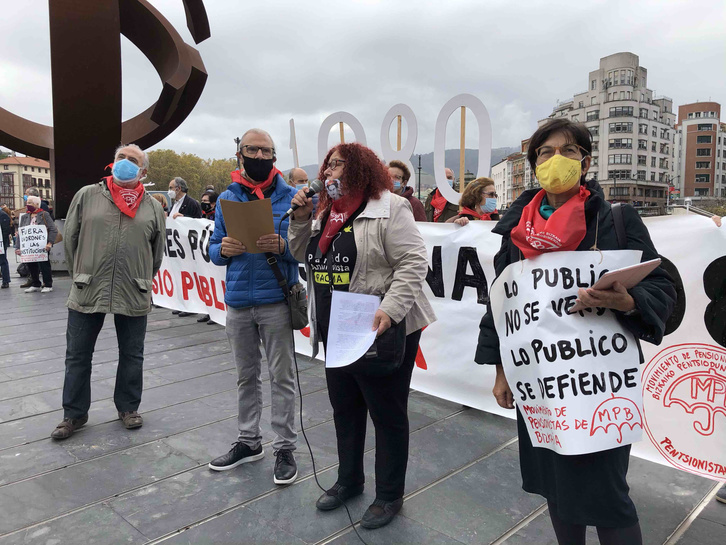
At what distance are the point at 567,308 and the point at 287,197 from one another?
201cm

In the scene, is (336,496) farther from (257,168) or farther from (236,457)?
(257,168)

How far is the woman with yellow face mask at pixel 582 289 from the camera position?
173cm

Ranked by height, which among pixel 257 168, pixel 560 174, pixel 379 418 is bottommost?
pixel 379 418

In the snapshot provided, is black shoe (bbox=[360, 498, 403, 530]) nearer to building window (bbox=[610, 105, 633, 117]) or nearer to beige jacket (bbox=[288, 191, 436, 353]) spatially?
beige jacket (bbox=[288, 191, 436, 353])

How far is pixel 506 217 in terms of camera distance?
2.03 meters

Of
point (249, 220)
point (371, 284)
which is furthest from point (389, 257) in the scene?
point (249, 220)

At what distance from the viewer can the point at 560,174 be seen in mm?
1812

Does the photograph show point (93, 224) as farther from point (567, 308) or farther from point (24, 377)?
point (567, 308)

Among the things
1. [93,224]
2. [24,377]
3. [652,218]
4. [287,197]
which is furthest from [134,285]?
[652,218]

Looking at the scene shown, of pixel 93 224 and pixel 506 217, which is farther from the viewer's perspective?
pixel 93 224

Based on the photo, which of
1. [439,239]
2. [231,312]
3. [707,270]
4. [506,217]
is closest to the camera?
[506,217]

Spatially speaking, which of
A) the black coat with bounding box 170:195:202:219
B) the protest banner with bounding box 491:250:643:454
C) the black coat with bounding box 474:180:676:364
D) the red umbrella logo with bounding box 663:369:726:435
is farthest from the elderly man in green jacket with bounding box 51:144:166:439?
the black coat with bounding box 170:195:202:219

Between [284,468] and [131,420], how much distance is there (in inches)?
58.9

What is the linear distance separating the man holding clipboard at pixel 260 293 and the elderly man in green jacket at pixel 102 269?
39.2 inches
